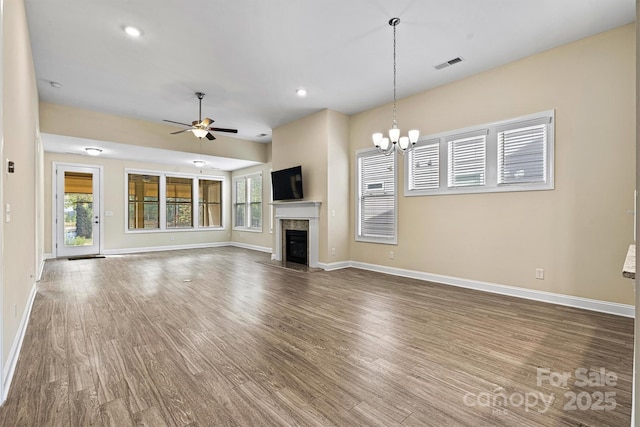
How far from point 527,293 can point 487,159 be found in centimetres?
198

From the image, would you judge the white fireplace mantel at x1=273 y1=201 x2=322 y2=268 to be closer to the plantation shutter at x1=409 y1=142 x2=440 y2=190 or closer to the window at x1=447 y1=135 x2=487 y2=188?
the plantation shutter at x1=409 y1=142 x2=440 y2=190

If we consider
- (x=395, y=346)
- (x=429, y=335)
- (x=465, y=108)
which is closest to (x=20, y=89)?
(x=395, y=346)

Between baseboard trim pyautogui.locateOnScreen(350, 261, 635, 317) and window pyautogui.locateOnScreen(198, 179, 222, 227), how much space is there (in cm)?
713

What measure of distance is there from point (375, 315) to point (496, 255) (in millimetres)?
2227

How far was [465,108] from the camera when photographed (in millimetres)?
4773

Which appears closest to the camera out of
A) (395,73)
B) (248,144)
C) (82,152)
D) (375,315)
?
(375,315)

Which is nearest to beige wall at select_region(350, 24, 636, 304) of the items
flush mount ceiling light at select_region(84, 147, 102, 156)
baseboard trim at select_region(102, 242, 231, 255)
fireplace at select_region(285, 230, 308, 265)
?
fireplace at select_region(285, 230, 308, 265)

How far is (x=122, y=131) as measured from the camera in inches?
265

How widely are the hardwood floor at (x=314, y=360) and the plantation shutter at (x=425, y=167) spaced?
6.16 ft

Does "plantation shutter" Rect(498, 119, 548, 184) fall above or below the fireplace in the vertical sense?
above

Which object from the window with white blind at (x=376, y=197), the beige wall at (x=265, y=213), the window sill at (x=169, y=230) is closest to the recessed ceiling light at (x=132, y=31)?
the window with white blind at (x=376, y=197)

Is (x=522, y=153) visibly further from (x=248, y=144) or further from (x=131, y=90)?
(x=248, y=144)

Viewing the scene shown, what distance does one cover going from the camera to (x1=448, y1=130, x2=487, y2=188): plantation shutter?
4.61 metres

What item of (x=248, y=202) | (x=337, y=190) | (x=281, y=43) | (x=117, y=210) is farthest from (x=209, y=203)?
(x=281, y=43)
